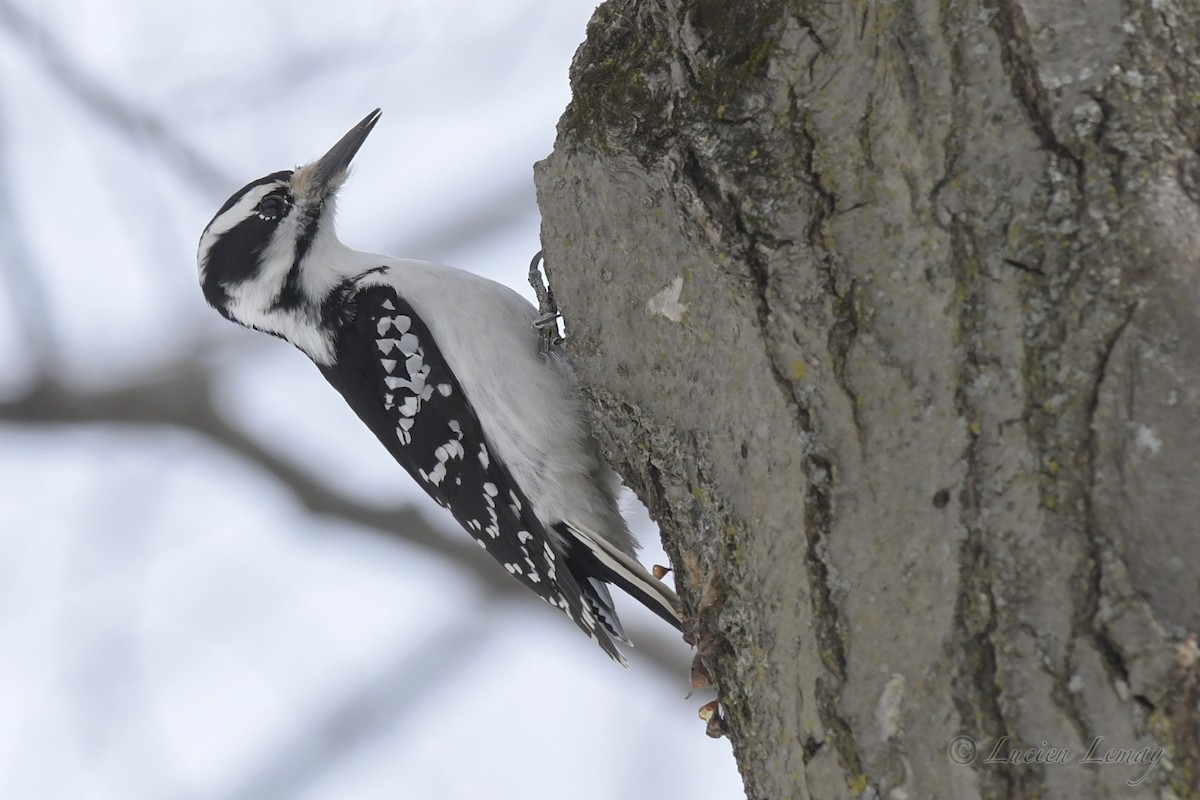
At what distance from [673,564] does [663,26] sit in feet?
4.07

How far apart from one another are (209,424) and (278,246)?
122 centimetres

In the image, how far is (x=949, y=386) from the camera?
172 cm

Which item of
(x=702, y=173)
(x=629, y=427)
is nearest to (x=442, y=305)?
(x=629, y=427)

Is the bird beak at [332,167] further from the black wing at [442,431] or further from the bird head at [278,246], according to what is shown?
the black wing at [442,431]

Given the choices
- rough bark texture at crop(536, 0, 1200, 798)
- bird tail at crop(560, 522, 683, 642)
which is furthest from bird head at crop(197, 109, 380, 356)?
rough bark texture at crop(536, 0, 1200, 798)

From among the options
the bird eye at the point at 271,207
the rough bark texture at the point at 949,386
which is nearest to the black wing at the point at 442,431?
the bird eye at the point at 271,207

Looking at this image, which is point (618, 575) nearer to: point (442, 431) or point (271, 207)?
point (442, 431)

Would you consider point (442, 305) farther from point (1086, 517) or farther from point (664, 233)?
point (1086, 517)

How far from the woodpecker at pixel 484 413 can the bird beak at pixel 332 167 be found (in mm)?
435

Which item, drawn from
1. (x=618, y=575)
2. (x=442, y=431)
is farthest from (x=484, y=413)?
(x=618, y=575)

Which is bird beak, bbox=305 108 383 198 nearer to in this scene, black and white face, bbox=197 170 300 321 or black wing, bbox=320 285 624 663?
black and white face, bbox=197 170 300 321

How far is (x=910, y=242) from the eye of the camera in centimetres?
182

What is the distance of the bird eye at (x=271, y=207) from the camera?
4547mm

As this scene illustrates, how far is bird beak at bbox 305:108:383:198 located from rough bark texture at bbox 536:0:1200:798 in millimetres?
2704
